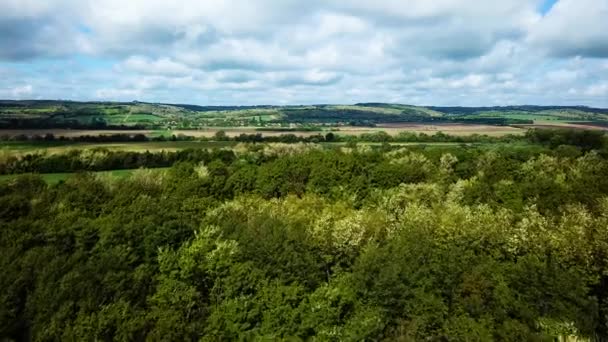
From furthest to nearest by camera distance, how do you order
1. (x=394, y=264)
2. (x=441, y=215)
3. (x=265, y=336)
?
(x=441, y=215) < (x=394, y=264) < (x=265, y=336)

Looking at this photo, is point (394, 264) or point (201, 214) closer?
point (394, 264)

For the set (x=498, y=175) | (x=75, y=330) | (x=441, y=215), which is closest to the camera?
(x=75, y=330)

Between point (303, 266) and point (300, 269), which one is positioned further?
point (303, 266)

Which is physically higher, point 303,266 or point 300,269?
point 303,266

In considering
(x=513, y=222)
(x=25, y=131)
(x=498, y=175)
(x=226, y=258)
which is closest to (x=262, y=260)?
(x=226, y=258)

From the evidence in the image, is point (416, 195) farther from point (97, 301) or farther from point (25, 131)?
point (25, 131)

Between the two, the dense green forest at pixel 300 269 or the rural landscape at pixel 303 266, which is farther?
the rural landscape at pixel 303 266

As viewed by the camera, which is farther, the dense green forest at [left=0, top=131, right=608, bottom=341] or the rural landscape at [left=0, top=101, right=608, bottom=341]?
the rural landscape at [left=0, top=101, right=608, bottom=341]

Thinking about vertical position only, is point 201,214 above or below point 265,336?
above
